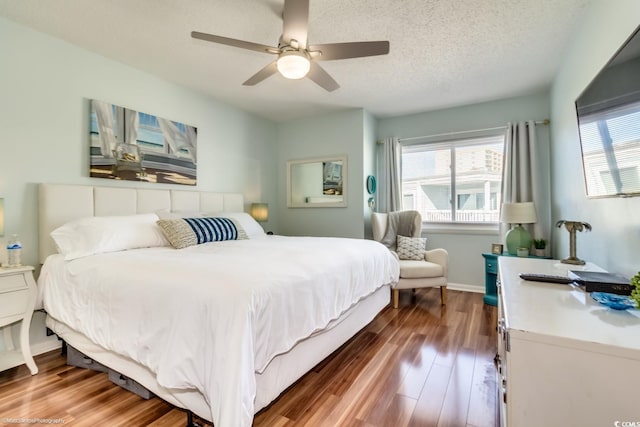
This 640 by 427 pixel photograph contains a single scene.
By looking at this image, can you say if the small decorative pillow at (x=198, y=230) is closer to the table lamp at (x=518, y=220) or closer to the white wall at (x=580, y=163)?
the white wall at (x=580, y=163)

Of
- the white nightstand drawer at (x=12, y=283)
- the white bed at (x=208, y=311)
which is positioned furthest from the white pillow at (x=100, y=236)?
the white nightstand drawer at (x=12, y=283)

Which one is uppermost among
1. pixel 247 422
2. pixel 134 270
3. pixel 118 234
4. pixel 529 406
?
pixel 118 234

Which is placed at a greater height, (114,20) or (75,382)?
(114,20)

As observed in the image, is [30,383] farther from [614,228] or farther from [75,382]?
[614,228]

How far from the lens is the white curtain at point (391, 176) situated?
446 cm

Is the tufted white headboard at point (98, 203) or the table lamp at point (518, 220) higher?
the tufted white headboard at point (98, 203)

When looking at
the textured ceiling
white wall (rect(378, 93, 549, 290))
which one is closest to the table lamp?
Answer: white wall (rect(378, 93, 549, 290))

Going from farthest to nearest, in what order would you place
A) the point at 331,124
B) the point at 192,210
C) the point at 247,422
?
the point at 331,124
the point at 192,210
the point at 247,422

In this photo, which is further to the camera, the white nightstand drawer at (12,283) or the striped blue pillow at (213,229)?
the striped blue pillow at (213,229)

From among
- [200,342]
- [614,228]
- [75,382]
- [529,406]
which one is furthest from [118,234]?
[614,228]

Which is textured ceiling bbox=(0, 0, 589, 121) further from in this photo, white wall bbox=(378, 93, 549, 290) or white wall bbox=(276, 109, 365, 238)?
white wall bbox=(276, 109, 365, 238)

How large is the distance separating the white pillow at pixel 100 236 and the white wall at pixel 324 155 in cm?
252

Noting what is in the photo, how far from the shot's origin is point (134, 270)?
1677 millimetres

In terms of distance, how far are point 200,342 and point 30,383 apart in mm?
1626
